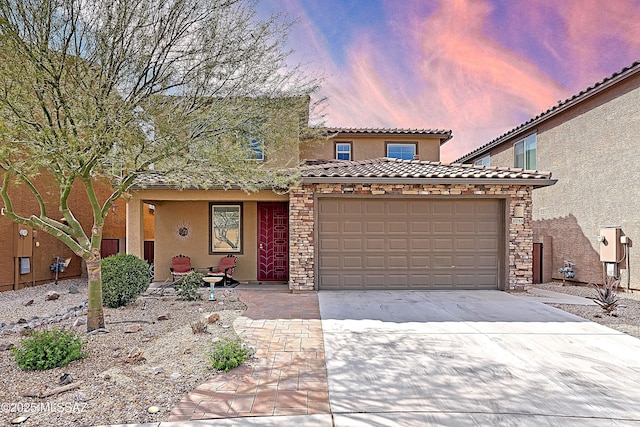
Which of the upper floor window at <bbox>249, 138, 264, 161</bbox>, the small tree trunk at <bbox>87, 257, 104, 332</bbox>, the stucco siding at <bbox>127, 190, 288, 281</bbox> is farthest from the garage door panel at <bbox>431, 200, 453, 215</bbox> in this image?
the small tree trunk at <bbox>87, 257, 104, 332</bbox>

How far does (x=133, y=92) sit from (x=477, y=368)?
5.91 m

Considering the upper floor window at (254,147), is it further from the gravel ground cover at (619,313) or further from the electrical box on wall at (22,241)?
the electrical box on wall at (22,241)

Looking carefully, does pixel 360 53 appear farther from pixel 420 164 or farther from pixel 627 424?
pixel 627 424

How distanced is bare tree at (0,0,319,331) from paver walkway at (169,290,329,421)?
8.83 feet


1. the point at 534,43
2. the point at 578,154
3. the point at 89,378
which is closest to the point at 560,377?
the point at 89,378

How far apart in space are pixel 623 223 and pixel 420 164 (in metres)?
5.51

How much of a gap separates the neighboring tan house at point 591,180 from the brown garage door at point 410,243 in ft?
11.1

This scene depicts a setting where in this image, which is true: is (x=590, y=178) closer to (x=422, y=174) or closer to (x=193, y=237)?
(x=422, y=174)

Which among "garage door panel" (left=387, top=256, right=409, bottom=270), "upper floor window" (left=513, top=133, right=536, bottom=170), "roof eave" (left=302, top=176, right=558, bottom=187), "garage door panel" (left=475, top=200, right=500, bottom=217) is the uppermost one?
"upper floor window" (left=513, top=133, right=536, bottom=170)

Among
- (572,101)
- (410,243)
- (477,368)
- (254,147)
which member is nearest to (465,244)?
(410,243)

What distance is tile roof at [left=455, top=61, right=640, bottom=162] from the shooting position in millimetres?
9375

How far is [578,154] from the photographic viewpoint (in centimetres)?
1130

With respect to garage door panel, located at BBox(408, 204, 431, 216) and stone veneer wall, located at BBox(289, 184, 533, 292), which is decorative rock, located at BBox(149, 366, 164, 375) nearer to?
stone veneer wall, located at BBox(289, 184, 533, 292)

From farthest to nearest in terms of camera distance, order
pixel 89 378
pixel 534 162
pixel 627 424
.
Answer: pixel 534 162 → pixel 89 378 → pixel 627 424
